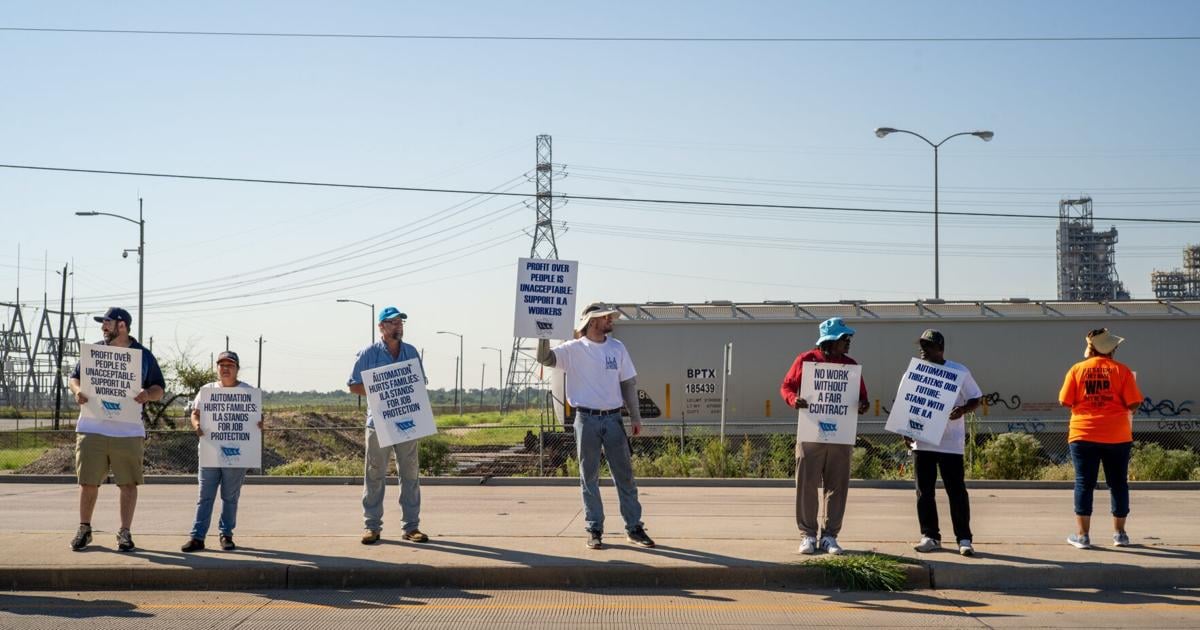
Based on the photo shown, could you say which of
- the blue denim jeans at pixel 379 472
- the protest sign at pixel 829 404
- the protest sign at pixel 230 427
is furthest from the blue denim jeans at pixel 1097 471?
the protest sign at pixel 230 427

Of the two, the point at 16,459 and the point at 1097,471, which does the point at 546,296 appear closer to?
the point at 1097,471

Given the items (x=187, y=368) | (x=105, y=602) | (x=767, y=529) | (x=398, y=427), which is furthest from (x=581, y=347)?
(x=187, y=368)

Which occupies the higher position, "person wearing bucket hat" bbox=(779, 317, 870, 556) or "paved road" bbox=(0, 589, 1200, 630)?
"person wearing bucket hat" bbox=(779, 317, 870, 556)

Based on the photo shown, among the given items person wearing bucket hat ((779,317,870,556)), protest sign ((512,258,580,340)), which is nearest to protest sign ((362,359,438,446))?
protest sign ((512,258,580,340))

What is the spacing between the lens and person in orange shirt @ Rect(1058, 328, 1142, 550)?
32.8 ft

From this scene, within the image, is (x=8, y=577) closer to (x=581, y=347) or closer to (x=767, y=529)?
(x=581, y=347)

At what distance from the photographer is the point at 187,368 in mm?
30406

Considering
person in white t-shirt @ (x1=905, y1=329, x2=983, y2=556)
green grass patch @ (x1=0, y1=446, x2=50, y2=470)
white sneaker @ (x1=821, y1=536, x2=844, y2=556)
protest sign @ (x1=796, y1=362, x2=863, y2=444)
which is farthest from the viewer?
green grass patch @ (x1=0, y1=446, x2=50, y2=470)

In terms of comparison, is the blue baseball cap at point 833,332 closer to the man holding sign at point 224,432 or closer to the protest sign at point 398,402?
the protest sign at point 398,402

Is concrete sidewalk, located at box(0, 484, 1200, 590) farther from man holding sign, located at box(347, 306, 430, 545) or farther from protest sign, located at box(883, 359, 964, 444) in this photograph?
protest sign, located at box(883, 359, 964, 444)

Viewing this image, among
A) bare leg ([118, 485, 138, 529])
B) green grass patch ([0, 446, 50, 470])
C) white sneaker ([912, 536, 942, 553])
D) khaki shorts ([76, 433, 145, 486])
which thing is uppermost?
khaki shorts ([76, 433, 145, 486])

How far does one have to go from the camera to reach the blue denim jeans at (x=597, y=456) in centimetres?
984

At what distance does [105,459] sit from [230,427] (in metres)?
1.03

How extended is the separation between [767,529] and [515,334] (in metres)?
3.42
